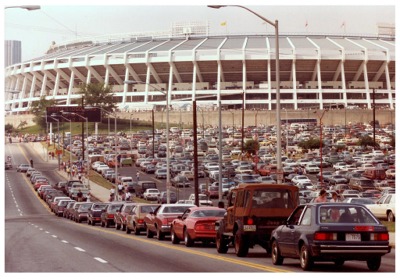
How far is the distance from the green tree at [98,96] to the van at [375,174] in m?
96.2

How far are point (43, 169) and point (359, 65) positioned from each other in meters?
86.1

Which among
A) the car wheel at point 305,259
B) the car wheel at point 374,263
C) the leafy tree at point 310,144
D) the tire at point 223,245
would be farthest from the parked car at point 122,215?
the leafy tree at point 310,144

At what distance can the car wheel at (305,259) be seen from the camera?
65.9ft

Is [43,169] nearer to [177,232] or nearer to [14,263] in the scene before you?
[177,232]

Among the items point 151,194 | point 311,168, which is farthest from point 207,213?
point 311,168

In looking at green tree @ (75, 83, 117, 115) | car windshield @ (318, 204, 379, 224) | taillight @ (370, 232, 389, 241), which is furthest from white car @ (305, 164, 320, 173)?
taillight @ (370, 232, 389, 241)

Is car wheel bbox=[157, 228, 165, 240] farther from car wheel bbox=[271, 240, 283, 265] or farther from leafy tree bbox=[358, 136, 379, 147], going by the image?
leafy tree bbox=[358, 136, 379, 147]

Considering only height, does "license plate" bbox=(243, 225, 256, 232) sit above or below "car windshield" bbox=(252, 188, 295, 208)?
below

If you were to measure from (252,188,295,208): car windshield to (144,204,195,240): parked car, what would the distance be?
10.2 meters

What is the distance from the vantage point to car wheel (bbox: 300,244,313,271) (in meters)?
20.1

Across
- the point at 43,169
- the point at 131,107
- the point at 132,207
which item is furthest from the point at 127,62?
the point at 132,207

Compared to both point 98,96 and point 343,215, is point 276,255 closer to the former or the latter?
point 343,215

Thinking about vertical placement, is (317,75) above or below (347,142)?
above

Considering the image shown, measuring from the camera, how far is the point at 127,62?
193500 millimetres
